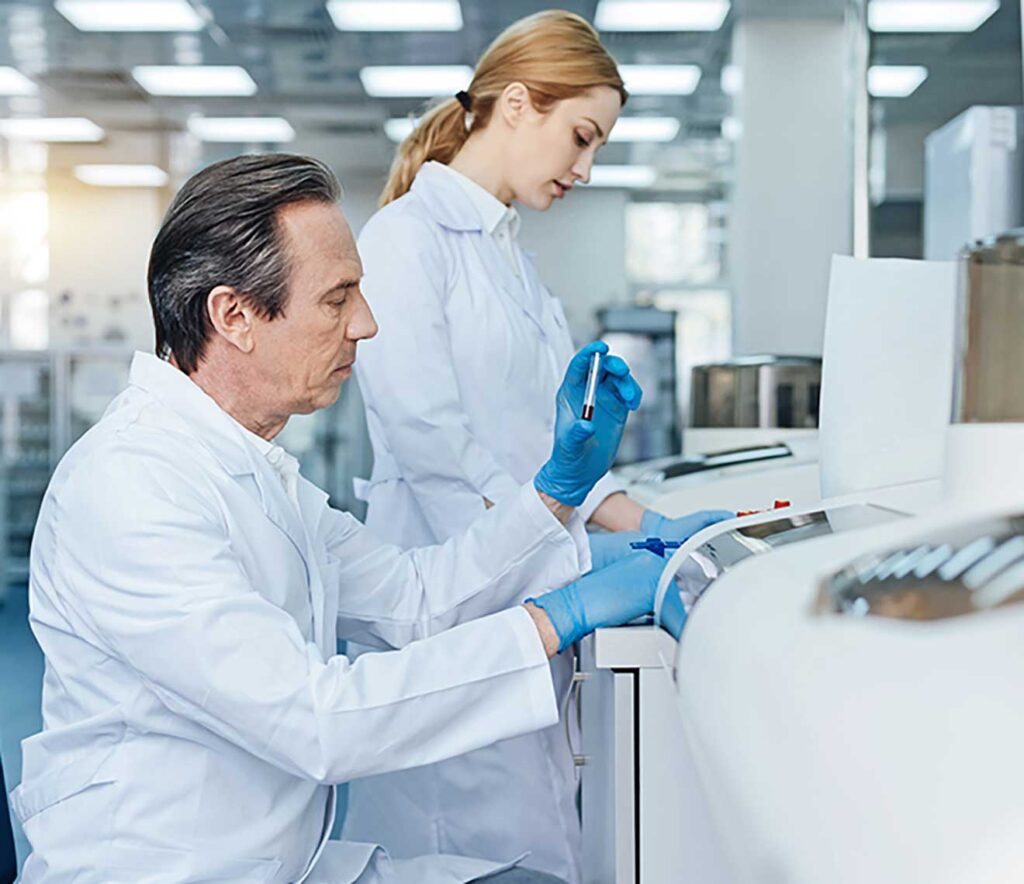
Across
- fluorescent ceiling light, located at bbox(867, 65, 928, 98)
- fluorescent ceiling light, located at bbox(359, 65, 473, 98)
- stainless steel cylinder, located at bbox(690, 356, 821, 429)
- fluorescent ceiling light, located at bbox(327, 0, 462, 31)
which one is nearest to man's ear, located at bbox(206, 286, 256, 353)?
stainless steel cylinder, located at bbox(690, 356, 821, 429)

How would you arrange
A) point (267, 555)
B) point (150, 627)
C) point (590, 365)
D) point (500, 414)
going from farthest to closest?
point (500, 414) < point (590, 365) < point (267, 555) < point (150, 627)

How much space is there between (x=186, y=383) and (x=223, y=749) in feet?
1.05

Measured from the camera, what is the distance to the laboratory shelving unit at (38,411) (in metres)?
6.94

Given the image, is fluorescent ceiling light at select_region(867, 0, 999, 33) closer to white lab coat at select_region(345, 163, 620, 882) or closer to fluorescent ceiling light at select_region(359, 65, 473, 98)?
fluorescent ceiling light at select_region(359, 65, 473, 98)

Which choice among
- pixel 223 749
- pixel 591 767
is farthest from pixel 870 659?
pixel 591 767

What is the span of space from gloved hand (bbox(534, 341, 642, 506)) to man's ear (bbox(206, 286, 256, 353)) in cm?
38

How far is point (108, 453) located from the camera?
112 centimetres

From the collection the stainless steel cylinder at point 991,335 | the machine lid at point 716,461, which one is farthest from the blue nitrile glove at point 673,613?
the machine lid at point 716,461

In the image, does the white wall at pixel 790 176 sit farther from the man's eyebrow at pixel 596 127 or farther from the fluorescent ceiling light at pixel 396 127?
the man's eyebrow at pixel 596 127

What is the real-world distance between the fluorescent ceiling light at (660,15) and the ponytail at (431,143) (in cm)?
365

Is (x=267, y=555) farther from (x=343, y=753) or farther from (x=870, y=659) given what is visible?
(x=870, y=659)

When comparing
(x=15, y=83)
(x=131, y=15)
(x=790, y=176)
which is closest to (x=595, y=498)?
(x=790, y=176)

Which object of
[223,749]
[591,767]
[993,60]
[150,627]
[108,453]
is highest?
[993,60]

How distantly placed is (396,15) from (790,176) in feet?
5.80
